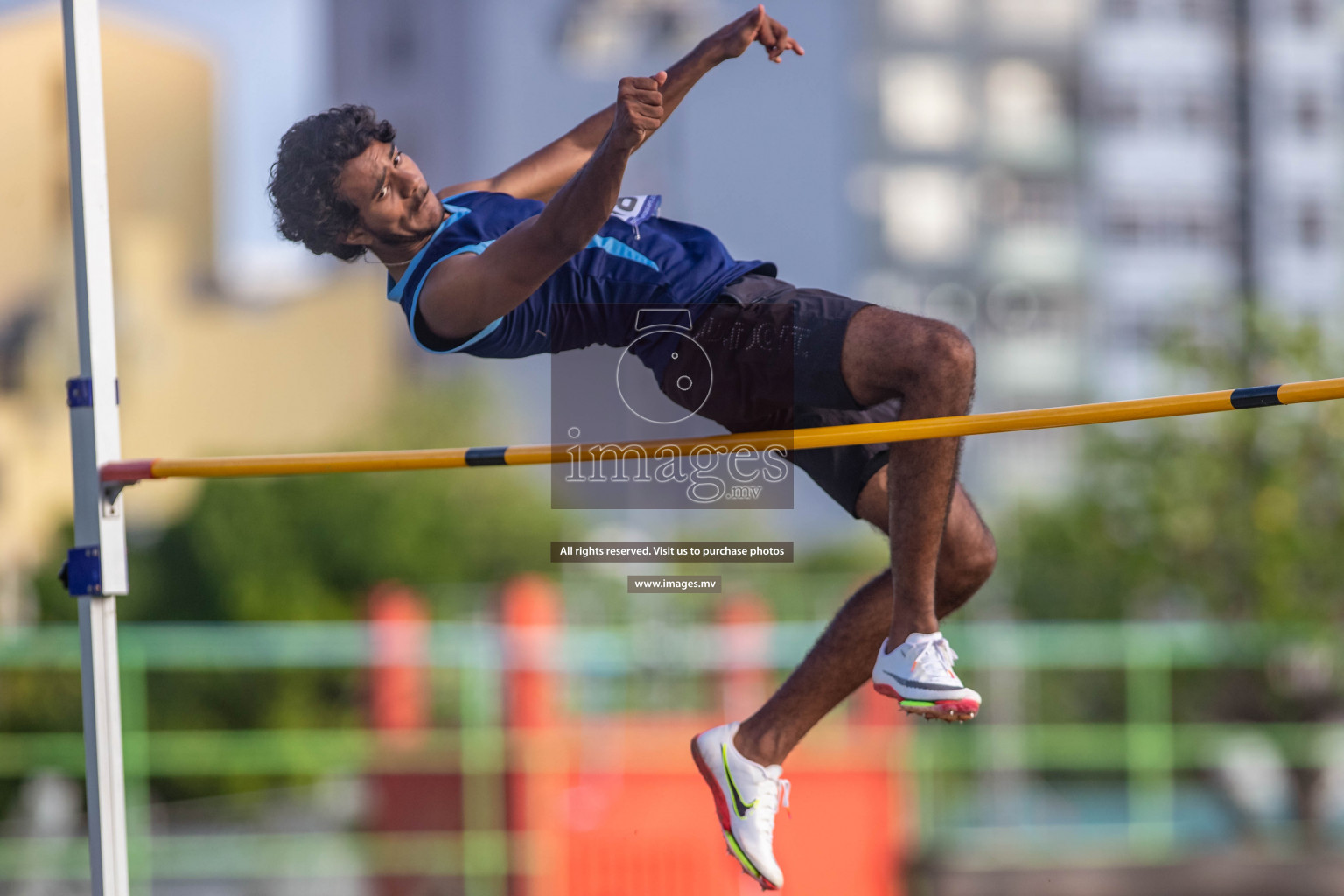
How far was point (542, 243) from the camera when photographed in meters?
2.98

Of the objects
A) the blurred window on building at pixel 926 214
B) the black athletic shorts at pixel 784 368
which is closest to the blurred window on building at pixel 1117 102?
the blurred window on building at pixel 926 214

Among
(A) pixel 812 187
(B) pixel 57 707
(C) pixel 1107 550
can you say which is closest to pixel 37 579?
(B) pixel 57 707

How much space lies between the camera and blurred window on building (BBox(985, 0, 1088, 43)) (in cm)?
3753

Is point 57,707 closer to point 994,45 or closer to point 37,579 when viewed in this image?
point 37,579

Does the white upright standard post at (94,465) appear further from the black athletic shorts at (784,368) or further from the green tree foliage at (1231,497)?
the green tree foliage at (1231,497)

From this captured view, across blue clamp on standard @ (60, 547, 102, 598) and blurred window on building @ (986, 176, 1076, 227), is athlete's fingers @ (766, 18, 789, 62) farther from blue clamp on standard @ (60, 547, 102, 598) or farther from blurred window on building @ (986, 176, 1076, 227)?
blurred window on building @ (986, 176, 1076, 227)

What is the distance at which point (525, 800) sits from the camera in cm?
908

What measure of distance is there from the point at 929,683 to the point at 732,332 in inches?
34.5

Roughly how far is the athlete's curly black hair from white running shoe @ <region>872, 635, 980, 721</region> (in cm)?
157

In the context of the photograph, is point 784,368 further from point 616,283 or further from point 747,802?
point 747,802

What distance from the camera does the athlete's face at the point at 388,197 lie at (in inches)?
132

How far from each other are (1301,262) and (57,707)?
3156 centimetres

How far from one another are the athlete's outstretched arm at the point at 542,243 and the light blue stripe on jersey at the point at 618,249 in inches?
12.0

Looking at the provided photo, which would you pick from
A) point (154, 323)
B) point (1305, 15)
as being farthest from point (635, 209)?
point (1305, 15)
